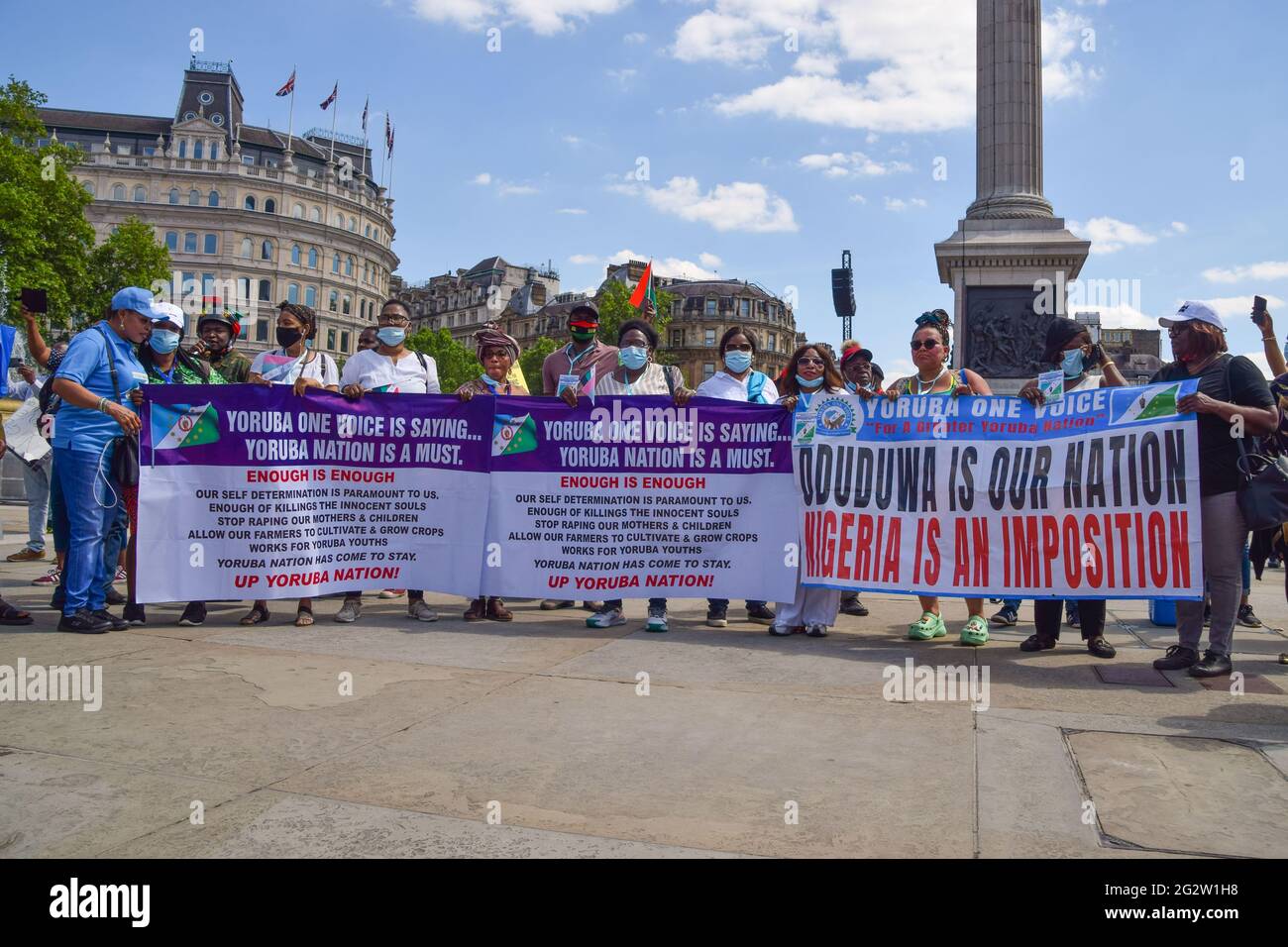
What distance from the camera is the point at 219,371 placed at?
7.81m

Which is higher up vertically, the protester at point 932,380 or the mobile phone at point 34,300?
the mobile phone at point 34,300

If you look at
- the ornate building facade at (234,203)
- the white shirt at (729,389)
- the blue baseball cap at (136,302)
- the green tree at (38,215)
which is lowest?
the white shirt at (729,389)

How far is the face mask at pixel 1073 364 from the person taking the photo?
21.6 ft

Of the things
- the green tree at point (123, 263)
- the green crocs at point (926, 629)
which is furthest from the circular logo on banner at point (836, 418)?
the green tree at point (123, 263)

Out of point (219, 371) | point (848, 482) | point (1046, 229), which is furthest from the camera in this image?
point (1046, 229)

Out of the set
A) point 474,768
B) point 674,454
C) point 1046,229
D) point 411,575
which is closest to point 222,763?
point 474,768

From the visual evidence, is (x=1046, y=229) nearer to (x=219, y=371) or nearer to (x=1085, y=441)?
(x=1085, y=441)

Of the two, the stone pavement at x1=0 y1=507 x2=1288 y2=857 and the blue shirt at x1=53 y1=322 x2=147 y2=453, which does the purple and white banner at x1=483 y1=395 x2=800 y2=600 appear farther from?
the blue shirt at x1=53 y1=322 x2=147 y2=453

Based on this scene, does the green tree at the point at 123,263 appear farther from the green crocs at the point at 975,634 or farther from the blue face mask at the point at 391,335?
the green crocs at the point at 975,634

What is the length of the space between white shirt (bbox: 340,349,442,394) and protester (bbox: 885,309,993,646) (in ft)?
11.6

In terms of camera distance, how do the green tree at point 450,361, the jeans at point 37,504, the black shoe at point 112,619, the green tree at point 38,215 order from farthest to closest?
1. the green tree at point 450,361
2. the green tree at point 38,215
3. the jeans at point 37,504
4. the black shoe at point 112,619

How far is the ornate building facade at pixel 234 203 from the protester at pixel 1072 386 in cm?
9212

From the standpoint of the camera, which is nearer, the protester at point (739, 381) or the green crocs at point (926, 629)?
the green crocs at point (926, 629)
